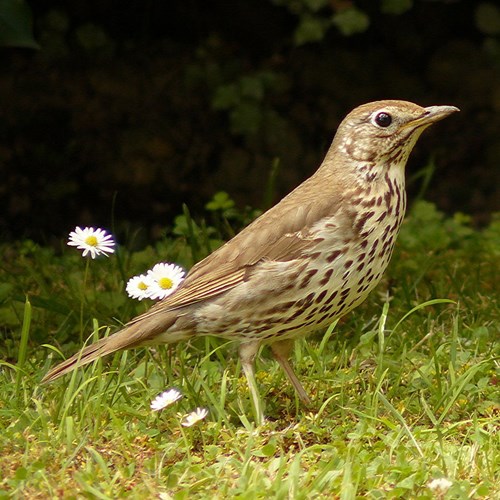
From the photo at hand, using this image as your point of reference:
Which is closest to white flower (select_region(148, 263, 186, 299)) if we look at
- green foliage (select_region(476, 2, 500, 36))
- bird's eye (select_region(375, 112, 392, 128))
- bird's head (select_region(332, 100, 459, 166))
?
bird's head (select_region(332, 100, 459, 166))

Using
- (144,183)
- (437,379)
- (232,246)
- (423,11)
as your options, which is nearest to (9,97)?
(144,183)

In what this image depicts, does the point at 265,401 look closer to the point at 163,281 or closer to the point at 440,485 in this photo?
the point at 163,281

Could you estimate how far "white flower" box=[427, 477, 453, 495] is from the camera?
366cm

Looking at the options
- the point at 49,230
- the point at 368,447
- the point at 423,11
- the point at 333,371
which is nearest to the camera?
the point at 368,447

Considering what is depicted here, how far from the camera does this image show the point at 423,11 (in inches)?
323

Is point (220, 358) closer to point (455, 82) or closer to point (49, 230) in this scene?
point (49, 230)

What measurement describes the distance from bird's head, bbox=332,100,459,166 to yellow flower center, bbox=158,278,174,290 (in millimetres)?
814

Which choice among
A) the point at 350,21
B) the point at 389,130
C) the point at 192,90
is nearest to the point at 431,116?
the point at 389,130

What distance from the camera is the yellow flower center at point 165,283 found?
4742 millimetres

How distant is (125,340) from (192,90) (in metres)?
3.66

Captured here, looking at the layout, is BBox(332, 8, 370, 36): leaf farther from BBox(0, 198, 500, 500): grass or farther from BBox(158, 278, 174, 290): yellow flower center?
BBox(158, 278, 174, 290): yellow flower center

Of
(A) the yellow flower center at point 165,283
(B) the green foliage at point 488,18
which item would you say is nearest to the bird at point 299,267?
(A) the yellow flower center at point 165,283

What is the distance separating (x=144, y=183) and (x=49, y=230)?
0.65 m

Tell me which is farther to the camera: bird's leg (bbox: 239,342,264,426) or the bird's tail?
the bird's tail
